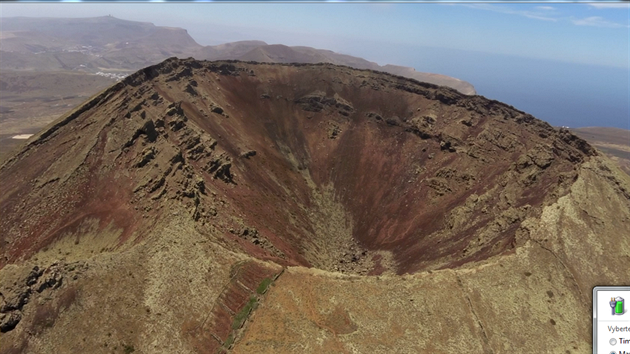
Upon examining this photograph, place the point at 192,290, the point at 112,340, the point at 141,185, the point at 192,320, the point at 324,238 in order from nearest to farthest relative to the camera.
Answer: the point at 112,340, the point at 192,320, the point at 192,290, the point at 141,185, the point at 324,238

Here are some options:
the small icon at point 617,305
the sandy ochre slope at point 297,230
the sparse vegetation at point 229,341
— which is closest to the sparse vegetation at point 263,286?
the sandy ochre slope at point 297,230

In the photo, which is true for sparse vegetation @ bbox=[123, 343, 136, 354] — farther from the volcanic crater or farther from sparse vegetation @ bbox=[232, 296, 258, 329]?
the volcanic crater

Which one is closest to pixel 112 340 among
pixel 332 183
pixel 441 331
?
pixel 441 331

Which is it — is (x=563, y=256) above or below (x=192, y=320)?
above

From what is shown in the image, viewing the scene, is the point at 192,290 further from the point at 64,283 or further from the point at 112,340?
the point at 64,283

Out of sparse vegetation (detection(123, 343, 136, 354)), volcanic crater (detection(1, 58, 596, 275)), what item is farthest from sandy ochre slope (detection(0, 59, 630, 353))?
volcanic crater (detection(1, 58, 596, 275))

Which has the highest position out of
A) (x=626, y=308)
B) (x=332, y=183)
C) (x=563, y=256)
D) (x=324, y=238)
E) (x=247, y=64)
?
(x=247, y=64)

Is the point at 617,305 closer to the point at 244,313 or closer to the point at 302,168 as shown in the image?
the point at 244,313

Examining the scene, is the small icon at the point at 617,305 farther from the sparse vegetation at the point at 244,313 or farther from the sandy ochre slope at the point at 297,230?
the sparse vegetation at the point at 244,313
